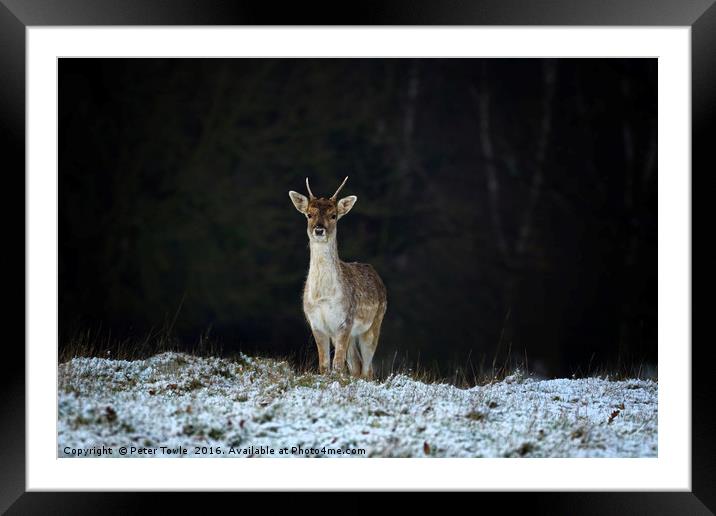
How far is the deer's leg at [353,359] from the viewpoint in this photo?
10.3 meters

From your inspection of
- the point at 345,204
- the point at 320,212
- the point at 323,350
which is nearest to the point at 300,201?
the point at 320,212

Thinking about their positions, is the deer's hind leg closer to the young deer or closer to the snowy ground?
the young deer

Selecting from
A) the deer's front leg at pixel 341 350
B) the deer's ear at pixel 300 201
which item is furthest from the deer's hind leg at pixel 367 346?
the deer's ear at pixel 300 201

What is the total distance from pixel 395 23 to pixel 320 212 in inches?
125

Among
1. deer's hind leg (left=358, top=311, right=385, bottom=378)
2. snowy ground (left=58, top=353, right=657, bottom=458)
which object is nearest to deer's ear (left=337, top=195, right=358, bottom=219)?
deer's hind leg (left=358, top=311, right=385, bottom=378)

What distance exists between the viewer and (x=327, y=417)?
24.1 feet

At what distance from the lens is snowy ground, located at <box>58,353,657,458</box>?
6.93 m

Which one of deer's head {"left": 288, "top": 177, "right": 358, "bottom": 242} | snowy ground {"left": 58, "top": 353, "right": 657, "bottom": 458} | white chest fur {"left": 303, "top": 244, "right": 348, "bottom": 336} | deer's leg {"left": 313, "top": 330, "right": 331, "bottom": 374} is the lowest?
snowy ground {"left": 58, "top": 353, "right": 657, "bottom": 458}

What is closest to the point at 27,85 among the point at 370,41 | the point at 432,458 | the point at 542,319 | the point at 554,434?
the point at 370,41

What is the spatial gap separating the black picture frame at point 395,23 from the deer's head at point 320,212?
2954 mm

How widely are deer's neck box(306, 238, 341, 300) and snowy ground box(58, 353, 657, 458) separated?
3.96 ft

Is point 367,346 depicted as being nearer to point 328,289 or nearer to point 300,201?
point 328,289

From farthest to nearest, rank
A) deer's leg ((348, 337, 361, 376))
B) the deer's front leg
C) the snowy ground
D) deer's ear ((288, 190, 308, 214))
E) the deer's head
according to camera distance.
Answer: deer's leg ((348, 337, 361, 376)) < deer's ear ((288, 190, 308, 214)) < the deer's head < the deer's front leg < the snowy ground

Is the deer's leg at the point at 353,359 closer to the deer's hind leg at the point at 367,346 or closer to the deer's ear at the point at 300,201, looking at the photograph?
the deer's hind leg at the point at 367,346
